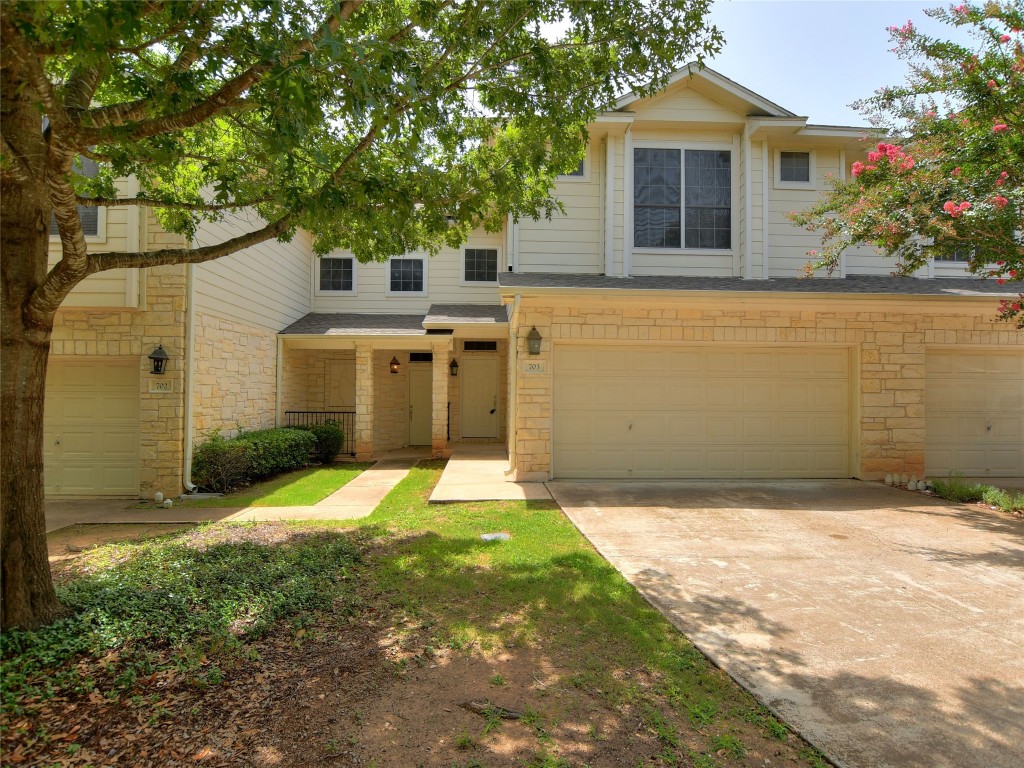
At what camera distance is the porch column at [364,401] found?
40.9ft

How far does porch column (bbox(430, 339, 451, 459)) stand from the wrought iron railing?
2340 mm

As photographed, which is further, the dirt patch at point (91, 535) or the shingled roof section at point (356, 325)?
the shingled roof section at point (356, 325)

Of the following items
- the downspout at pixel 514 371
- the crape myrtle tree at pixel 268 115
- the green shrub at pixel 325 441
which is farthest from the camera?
the green shrub at pixel 325 441

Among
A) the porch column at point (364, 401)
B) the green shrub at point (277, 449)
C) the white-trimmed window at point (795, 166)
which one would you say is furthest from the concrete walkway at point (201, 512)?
the white-trimmed window at point (795, 166)

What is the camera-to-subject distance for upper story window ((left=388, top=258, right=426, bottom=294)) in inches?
570

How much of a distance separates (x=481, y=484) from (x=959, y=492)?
7.30m

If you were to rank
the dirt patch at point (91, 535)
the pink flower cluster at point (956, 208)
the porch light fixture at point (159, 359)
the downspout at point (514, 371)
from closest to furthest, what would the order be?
the dirt patch at point (91, 535) → the pink flower cluster at point (956, 208) → the porch light fixture at point (159, 359) → the downspout at point (514, 371)

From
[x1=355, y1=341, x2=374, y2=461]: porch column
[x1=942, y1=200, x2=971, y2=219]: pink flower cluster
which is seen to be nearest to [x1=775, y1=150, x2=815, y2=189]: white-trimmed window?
[x1=942, y1=200, x2=971, y2=219]: pink flower cluster

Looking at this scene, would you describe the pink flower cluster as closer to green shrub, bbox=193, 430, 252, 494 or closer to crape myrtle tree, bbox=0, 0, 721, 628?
crape myrtle tree, bbox=0, 0, 721, 628

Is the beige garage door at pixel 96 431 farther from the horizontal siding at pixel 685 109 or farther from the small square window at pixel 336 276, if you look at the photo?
the horizontal siding at pixel 685 109

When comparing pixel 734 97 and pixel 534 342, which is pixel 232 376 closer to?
pixel 534 342

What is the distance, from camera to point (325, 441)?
1232 centimetres

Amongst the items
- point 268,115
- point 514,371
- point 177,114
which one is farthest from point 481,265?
point 177,114

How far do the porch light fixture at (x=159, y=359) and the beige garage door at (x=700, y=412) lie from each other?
20.2ft
